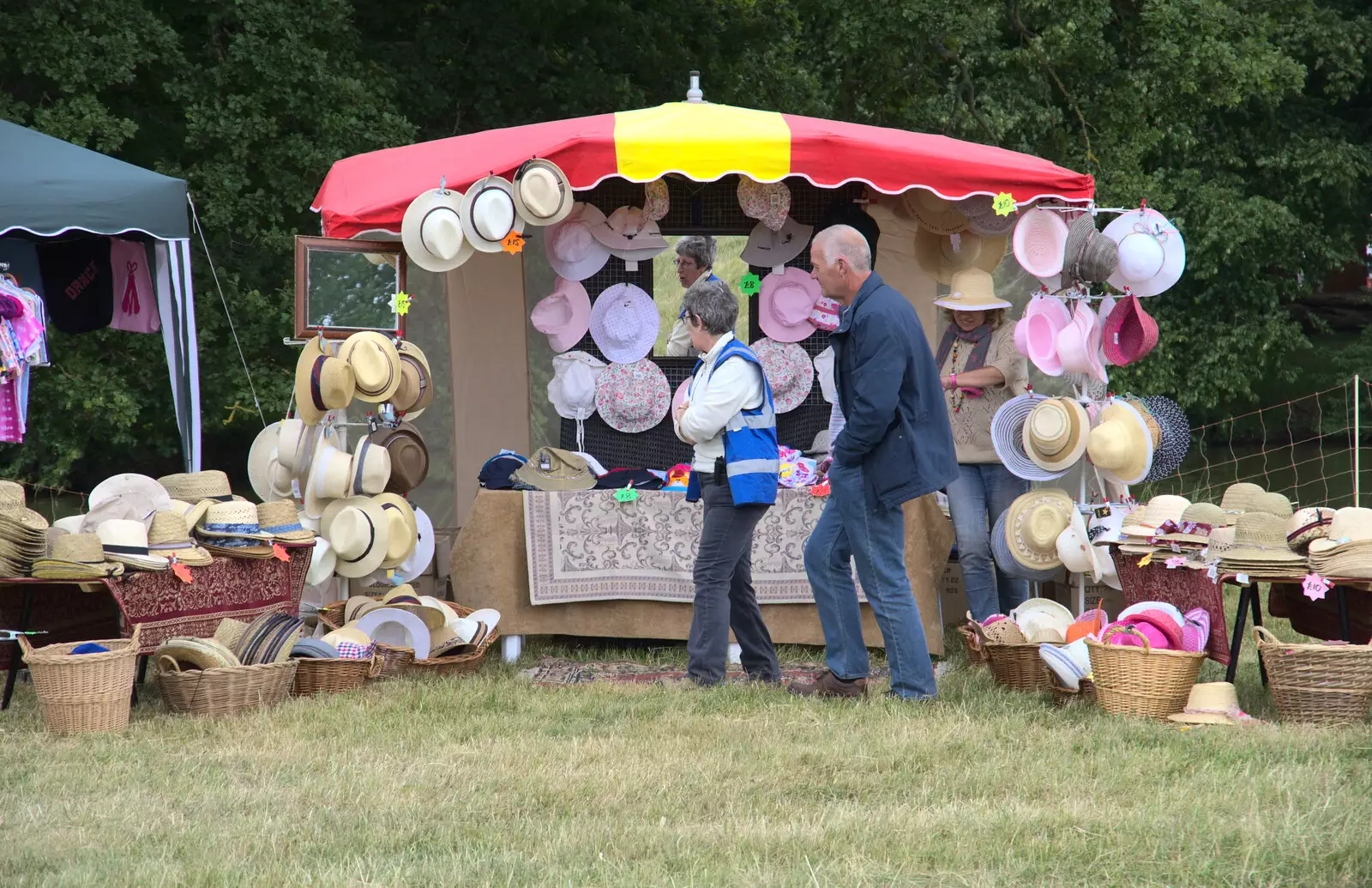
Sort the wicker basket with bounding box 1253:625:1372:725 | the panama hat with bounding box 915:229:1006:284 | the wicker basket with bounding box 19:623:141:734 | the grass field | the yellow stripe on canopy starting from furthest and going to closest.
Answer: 1. the panama hat with bounding box 915:229:1006:284
2. the yellow stripe on canopy
3. the wicker basket with bounding box 19:623:141:734
4. the wicker basket with bounding box 1253:625:1372:725
5. the grass field

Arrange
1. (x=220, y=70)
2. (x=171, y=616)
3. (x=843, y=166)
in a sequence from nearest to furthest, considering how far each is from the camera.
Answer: (x=171, y=616) < (x=843, y=166) < (x=220, y=70)

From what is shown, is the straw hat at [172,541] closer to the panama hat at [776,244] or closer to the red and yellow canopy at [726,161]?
the red and yellow canopy at [726,161]

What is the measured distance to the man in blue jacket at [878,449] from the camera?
4.87 m

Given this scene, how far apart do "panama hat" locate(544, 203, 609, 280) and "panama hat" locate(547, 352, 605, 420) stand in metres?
0.41

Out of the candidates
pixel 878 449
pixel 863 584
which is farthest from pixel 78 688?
pixel 878 449

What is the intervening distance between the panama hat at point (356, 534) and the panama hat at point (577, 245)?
70.7 inches

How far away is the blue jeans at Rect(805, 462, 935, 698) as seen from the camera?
5.02m

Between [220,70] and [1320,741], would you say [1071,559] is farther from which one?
[220,70]

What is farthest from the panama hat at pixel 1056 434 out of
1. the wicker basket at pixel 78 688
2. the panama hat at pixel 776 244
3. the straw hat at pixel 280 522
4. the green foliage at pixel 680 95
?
the green foliage at pixel 680 95

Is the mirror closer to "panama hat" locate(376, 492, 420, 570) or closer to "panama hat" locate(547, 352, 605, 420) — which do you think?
"panama hat" locate(376, 492, 420, 570)

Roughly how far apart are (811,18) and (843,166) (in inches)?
348

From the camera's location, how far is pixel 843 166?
6.24 m

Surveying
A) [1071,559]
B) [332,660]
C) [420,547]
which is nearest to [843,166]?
[1071,559]

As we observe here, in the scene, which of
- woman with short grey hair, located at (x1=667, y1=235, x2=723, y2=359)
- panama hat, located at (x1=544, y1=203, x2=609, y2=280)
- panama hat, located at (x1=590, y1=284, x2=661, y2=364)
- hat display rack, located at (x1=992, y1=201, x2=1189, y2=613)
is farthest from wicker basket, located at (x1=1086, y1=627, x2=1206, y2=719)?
panama hat, located at (x1=544, y1=203, x2=609, y2=280)
